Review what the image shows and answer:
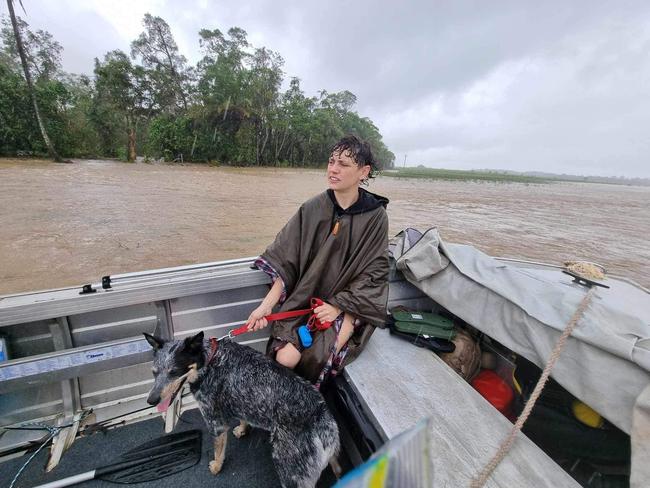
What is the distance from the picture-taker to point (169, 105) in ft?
96.7

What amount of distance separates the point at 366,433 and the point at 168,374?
3.44 ft

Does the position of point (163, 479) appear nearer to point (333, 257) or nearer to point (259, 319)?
point (259, 319)

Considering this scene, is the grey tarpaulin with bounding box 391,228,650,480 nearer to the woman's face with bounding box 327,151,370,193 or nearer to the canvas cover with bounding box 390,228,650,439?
the canvas cover with bounding box 390,228,650,439

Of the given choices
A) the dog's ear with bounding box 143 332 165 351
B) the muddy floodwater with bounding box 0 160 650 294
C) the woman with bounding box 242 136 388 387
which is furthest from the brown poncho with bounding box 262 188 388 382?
the muddy floodwater with bounding box 0 160 650 294

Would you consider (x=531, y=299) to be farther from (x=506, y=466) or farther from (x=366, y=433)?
(x=366, y=433)

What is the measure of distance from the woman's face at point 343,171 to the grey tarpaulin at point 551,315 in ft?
2.50

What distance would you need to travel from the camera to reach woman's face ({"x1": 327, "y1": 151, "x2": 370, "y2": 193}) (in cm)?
164

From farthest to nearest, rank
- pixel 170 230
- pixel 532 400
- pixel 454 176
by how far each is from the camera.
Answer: pixel 454 176
pixel 170 230
pixel 532 400

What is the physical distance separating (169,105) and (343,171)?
1389 inches

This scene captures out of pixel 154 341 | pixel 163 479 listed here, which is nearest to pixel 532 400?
pixel 154 341

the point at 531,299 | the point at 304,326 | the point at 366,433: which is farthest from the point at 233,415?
the point at 531,299

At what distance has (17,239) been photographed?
5.59 meters

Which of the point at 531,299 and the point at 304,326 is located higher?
the point at 531,299

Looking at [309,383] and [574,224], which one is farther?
[574,224]
